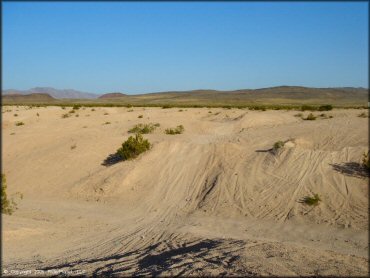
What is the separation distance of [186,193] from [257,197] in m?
2.70

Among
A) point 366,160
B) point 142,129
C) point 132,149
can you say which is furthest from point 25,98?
point 366,160

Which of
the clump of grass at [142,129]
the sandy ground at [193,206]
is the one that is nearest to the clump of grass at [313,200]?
the sandy ground at [193,206]

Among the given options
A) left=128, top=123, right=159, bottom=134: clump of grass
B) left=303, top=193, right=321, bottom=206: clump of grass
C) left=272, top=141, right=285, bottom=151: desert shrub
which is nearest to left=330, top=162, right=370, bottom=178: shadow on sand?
left=303, top=193, right=321, bottom=206: clump of grass

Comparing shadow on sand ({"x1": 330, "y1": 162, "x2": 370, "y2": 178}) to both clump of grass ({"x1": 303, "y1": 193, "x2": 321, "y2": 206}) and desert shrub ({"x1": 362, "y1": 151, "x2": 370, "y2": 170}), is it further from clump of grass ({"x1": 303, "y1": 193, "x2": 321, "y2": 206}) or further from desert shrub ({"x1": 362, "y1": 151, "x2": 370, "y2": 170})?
clump of grass ({"x1": 303, "y1": 193, "x2": 321, "y2": 206})

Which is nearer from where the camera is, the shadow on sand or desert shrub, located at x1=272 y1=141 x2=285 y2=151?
the shadow on sand

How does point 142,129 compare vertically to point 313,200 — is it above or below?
above

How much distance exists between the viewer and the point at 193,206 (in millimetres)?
13523

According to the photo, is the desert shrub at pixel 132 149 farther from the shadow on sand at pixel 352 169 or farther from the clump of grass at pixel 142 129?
the shadow on sand at pixel 352 169

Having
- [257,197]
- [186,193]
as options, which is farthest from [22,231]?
[257,197]

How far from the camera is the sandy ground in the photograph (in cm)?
822

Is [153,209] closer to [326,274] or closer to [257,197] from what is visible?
[257,197]

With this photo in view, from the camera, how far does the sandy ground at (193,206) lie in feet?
27.0

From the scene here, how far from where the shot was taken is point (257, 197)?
13.1 metres

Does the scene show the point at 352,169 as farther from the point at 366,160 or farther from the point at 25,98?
the point at 25,98
